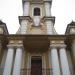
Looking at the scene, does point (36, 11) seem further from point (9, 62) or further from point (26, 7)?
point (9, 62)

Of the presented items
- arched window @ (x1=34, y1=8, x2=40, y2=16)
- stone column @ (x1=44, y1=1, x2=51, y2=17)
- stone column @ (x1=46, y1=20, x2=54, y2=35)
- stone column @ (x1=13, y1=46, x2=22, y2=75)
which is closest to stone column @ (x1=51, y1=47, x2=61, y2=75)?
stone column @ (x1=13, y1=46, x2=22, y2=75)

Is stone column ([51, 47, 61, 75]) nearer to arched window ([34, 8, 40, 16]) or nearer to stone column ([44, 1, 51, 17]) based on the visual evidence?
stone column ([44, 1, 51, 17])

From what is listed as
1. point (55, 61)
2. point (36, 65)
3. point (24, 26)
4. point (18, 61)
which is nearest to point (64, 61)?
point (55, 61)

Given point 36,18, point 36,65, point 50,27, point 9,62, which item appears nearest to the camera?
point 9,62

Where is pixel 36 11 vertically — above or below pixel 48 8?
below

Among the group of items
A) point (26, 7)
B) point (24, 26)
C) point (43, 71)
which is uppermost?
point (26, 7)

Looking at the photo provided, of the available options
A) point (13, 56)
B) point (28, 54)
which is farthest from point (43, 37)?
point (13, 56)

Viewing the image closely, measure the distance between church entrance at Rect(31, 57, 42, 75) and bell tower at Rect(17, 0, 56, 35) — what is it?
269 cm

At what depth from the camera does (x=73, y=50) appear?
15406mm

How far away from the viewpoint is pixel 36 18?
20531mm

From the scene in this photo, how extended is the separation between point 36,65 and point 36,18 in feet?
19.6

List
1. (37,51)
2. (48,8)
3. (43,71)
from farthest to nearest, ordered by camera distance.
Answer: (48,8), (37,51), (43,71)

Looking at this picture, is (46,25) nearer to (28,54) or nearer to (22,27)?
(22,27)

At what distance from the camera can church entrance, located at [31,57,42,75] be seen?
15567mm
